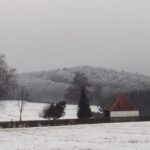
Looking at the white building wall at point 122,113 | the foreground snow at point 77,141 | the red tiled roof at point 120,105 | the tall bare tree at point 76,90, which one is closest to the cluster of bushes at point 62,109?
the white building wall at point 122,113

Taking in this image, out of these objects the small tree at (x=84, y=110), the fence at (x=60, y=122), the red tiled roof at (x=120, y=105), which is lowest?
the fence at (x=60, y=122)

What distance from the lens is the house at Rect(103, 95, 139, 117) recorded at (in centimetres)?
9056

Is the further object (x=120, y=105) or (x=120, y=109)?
(x=120, y=105)

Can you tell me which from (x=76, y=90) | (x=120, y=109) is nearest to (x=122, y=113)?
(x=120, y=109)

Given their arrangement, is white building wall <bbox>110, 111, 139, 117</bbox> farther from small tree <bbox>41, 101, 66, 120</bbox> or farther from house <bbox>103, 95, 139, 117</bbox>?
small tree <bbox>41, 101, 66, 120</bbox>

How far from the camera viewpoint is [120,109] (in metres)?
91.1

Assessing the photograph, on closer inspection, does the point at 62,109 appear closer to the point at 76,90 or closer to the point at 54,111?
the point at 54,111

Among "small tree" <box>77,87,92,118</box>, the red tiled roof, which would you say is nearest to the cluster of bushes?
"small tree" <box>77,87,92,118</box>

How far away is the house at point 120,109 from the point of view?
9056 centimetres

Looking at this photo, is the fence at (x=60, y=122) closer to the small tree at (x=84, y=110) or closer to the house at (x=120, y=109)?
the small tree at (x=84, y=110)

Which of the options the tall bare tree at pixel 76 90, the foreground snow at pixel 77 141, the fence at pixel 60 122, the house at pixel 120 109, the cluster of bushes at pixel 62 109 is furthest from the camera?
the tall bare tree at pixel 76 90

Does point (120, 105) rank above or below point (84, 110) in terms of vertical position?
above

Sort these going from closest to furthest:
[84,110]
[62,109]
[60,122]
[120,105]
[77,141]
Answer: [77,141] → [60,122] → [84,110] → [62,109] → [120,105]

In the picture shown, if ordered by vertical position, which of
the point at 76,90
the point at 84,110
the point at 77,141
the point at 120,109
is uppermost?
the point at 76,90
